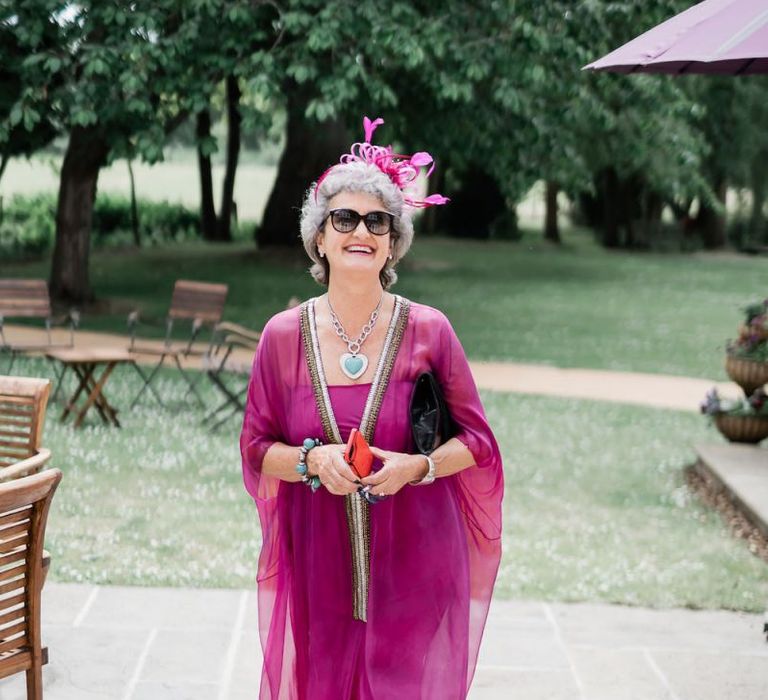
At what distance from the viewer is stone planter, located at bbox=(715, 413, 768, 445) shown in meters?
9.20

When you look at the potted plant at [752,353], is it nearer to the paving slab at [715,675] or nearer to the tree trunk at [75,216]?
the paving slab at [715,675]

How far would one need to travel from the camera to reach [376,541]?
3.35 metres

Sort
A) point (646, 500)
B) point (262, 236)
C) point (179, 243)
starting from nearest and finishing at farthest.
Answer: point (646, 500), point (262, 236), point (179, 243)

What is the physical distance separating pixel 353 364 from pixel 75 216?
15.0 meters

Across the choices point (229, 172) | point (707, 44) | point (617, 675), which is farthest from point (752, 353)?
point (229, 172)

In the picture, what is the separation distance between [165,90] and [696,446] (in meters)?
7.82

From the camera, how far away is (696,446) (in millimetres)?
9266

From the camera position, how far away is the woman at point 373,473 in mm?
3240

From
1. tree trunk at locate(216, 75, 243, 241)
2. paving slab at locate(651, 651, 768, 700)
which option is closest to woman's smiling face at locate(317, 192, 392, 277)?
paving slab at locate(651, 651, 768, 700)

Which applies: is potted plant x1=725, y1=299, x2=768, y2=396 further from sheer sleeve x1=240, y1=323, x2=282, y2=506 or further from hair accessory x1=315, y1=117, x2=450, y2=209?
sheer sleeve x1=240, y1=323, x2=282, y2=506

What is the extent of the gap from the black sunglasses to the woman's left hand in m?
0.60

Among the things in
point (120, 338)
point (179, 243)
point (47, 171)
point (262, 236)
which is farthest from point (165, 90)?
point (47, 171)

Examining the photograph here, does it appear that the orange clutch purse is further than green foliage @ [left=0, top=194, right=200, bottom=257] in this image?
No

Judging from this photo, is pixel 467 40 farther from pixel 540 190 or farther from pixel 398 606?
pixel 540 190
